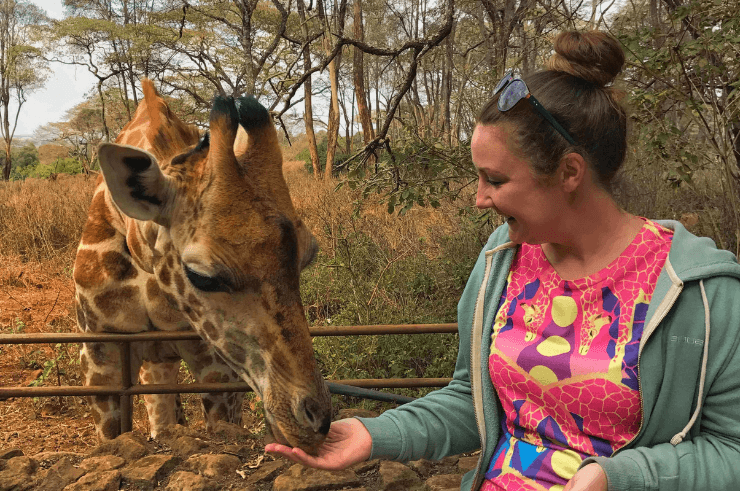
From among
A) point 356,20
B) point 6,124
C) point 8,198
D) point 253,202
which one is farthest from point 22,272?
point 6,124

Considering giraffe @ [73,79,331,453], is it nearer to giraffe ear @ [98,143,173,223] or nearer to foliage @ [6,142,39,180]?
giraffe ear @ [98,143,173,223]

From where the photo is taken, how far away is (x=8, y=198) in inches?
466

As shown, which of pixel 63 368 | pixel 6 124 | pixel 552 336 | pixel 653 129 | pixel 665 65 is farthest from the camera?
pixel 6 124

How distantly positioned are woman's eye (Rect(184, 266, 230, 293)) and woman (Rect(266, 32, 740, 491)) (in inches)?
28.9

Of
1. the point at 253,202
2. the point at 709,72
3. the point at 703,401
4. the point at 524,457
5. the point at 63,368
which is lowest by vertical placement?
the point at 63,368

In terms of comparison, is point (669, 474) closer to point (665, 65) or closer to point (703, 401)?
point (703, 401)

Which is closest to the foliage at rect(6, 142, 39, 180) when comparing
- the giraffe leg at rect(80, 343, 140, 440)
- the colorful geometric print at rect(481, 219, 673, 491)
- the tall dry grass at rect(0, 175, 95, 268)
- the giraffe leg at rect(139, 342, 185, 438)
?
the tall dry grass at rect(0, 175, 95, 268)

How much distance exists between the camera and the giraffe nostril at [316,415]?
1.90 metres

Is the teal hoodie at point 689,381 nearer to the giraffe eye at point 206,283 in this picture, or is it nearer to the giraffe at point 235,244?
the giraffe at point 235,244

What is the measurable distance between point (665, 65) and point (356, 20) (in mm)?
15598

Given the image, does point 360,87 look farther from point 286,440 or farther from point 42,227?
point 286,440

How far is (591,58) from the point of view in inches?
59.8

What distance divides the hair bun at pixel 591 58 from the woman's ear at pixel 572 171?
0.21 meters

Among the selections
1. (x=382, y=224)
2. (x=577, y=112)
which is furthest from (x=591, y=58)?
(x=382, y=224)
